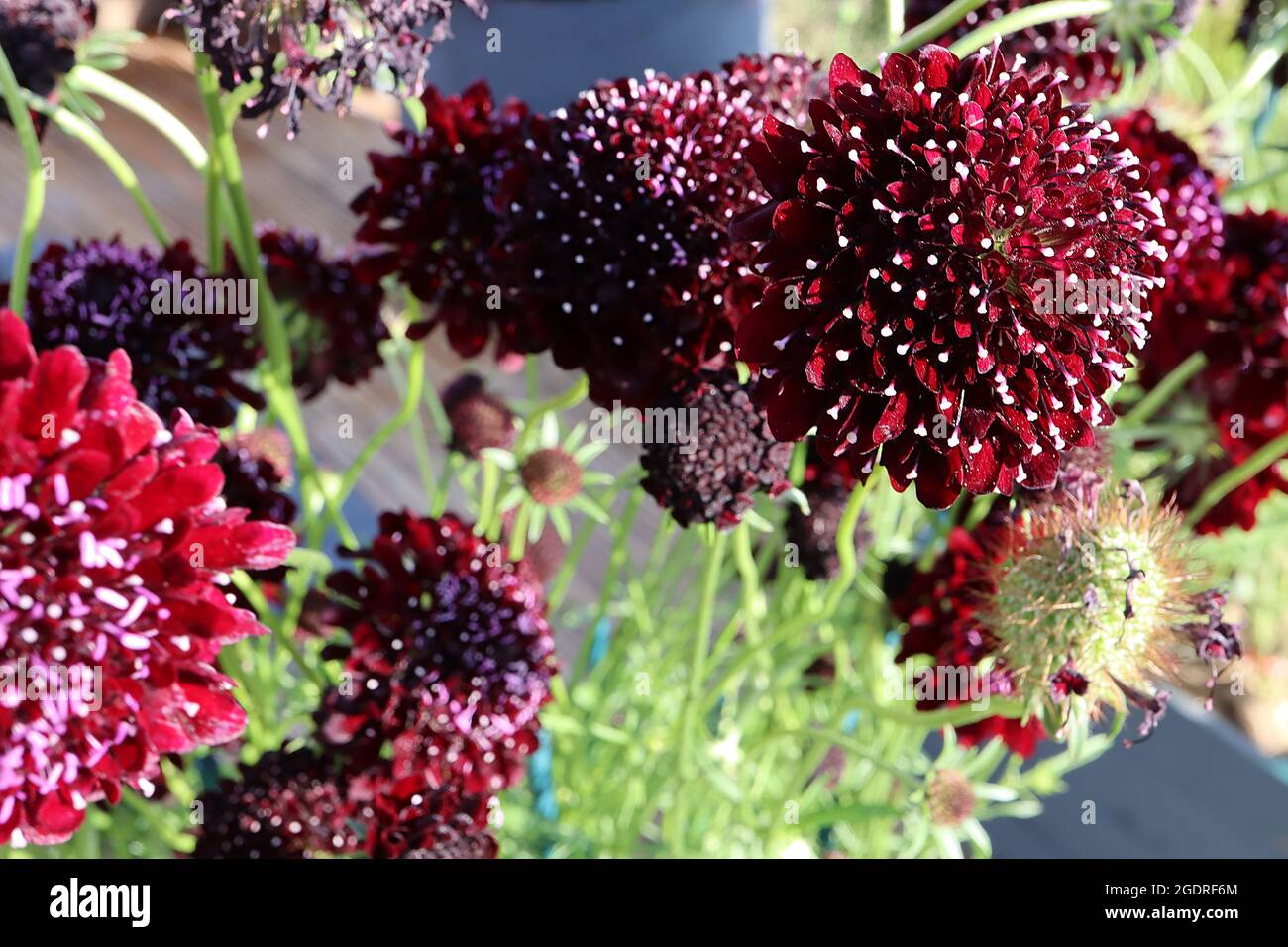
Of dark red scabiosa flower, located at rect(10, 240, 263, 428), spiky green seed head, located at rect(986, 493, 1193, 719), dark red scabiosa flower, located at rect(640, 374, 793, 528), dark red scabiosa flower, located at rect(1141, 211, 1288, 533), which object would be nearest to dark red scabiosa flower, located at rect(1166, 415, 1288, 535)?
dark red scabiosa flower, located at rect(1141, 211, 1288, 533)

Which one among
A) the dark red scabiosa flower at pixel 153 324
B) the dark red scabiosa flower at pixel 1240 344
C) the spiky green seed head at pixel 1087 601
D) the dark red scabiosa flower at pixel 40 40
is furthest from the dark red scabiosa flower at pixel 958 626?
the dark red scabiosa flower at pixel 40 40

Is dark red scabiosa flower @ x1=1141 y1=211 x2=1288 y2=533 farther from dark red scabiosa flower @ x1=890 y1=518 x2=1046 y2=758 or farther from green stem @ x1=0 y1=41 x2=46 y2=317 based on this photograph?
green stem @ x1=0 y1=41 x2=46 y2=317

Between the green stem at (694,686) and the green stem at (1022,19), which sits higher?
the green stem at (1022,19)

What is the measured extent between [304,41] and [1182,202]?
15.0 inches

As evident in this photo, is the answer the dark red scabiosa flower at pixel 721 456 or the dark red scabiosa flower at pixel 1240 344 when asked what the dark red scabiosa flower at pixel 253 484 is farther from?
the dark red scabiosa flower at pixel 1240 344

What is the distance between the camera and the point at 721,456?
444mm

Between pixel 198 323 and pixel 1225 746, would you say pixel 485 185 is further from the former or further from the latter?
pixel 1225 746

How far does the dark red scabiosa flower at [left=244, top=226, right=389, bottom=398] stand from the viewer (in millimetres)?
569

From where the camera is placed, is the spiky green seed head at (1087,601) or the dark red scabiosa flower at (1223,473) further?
the dark red scabiosa flower at (1223,473)

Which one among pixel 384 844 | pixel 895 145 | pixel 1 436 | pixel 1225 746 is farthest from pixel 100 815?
pixel 1225 746

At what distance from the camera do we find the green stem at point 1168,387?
1.82 feet

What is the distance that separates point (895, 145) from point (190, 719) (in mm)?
292

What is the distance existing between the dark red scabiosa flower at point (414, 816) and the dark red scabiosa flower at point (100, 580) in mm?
126

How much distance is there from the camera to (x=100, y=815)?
0.59 meters
